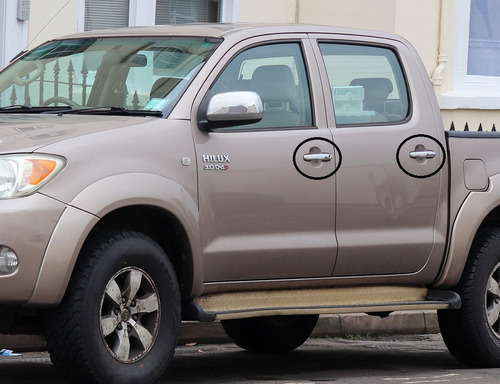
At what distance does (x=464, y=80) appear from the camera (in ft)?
45.6

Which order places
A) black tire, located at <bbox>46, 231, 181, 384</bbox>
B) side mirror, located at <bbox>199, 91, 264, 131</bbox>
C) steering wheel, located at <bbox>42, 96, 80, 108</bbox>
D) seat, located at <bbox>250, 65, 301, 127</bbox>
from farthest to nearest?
seat, located at <bbox>250, 65, 301, 127</bbox>, steering wheel, located at <bbox>42, 96, 80, 108</bbox>, side mirror, located at <bbox>199, 91, 264, 131</bbox>, black tire, located at <bbox>46, 231, 181, 384</bbox>

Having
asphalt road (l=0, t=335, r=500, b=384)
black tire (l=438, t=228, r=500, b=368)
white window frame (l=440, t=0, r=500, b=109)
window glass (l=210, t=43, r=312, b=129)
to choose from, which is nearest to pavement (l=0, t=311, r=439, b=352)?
asphalt road (l=0, t=335, r=500, b=384)

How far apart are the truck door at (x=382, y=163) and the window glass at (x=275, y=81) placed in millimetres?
175

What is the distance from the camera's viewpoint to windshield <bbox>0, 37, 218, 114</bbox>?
22.3ft

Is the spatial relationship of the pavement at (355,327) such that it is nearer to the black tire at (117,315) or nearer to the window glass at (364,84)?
the window glass at (364,84)

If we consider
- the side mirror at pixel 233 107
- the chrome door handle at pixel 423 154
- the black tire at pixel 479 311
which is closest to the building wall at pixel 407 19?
the black tire at pixel 479 311

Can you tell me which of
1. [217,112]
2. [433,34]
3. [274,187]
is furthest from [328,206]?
[433,34]

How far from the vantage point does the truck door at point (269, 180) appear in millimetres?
6613

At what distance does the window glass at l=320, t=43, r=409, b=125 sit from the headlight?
203 cm

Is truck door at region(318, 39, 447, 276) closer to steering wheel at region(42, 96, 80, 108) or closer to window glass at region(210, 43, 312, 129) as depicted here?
window glass at region(210, 43, 312, 129)

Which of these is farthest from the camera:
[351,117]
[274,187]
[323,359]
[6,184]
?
[323,359]

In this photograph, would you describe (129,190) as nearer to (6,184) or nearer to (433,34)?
(6,184)

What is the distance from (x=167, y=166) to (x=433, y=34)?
293 inches

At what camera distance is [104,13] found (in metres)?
12.0
